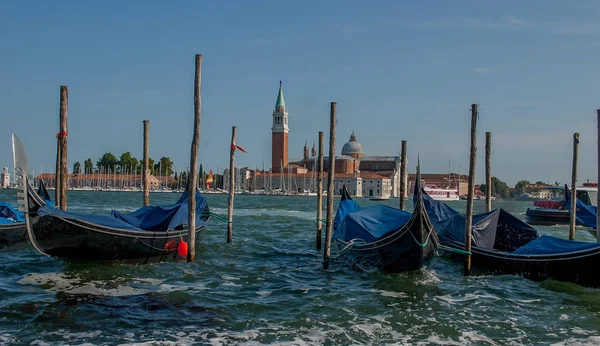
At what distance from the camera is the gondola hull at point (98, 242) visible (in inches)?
287

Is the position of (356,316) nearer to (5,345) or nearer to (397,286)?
(397,286)

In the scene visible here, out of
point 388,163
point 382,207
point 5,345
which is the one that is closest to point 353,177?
point 388,163

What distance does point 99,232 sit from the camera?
7.72 metres

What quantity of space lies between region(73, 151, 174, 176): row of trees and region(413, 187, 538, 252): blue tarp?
72.2 meters

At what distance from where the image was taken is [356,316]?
6.26 meters

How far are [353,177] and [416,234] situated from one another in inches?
2923

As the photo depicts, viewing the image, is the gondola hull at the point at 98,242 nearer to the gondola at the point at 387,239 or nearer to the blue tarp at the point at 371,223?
the gondola at the point at 387,239

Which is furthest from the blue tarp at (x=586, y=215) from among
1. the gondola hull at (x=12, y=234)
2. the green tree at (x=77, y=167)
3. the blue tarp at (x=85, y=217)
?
the green tree at (x=77, y=167)

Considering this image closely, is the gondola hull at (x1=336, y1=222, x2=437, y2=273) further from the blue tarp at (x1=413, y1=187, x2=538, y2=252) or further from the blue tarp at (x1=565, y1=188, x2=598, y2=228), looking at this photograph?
the blue tarp at (x1=565, y1=188, x2=598, y2=228)

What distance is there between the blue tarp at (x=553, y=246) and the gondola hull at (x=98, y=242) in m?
5.05

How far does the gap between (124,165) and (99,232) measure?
7561 cm

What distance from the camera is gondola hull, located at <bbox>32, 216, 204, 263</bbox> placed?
287 inches

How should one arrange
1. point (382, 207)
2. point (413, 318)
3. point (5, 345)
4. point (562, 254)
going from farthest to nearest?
point (382, 207) < point (562, 254) < point (413, 318) < point (5, 345)

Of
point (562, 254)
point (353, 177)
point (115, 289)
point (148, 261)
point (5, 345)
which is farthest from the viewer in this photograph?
point (353, 177)
